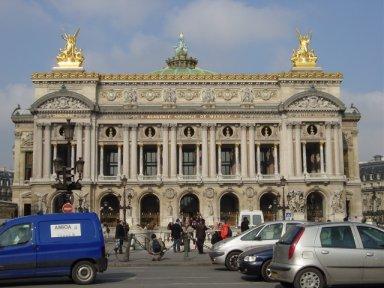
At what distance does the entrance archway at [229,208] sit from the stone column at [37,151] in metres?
21.7

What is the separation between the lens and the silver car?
55.8 feet

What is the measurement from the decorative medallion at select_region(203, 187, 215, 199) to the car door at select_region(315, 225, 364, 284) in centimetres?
5523

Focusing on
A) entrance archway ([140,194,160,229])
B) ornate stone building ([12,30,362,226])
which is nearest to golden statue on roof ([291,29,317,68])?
ornate stone building ([12,30,362,226])

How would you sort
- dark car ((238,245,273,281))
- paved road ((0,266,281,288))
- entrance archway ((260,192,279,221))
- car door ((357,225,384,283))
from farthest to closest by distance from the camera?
entrance archway ((260,192,279,221)) → dark car ((238,245,273,281)) → paved road ((0,266,281,288)) → car door ((357,225,384,283))

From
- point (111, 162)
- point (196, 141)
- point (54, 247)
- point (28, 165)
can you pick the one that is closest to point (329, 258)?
point (54, 247)

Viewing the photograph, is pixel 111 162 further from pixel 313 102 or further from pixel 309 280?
pixel 309 280

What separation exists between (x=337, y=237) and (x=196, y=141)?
56.9 meters

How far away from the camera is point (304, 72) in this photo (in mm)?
75750

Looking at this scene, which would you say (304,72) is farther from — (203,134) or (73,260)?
(73,260)

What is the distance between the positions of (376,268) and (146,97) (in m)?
59.6

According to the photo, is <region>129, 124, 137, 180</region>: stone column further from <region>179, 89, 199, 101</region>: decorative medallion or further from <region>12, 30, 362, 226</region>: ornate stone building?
<region>179, 89, 199, 101</region>: decorative medallion

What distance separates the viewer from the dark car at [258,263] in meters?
21.5

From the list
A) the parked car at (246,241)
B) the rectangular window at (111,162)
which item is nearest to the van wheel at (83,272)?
the parked car at (246,241)

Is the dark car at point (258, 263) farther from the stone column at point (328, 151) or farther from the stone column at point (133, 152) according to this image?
the stone column at point (328, 151)
